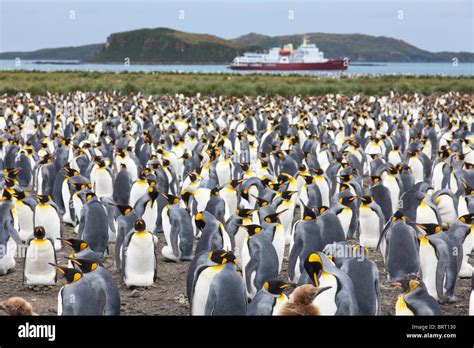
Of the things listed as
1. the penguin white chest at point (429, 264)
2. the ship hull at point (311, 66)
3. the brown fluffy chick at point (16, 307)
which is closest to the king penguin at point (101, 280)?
the brown fluffy chick at point (16, 307)

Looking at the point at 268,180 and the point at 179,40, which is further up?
the point at 179,40

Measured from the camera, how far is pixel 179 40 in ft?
502

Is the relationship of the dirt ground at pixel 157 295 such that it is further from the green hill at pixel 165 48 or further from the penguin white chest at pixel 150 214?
the green hill at pixel 165 48

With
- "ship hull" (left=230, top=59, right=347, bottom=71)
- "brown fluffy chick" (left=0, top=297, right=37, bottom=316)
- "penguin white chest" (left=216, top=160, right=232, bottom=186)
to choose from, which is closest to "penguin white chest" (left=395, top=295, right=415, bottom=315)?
"brown fluffy chick" (left=0, top=297, right=37, bottom=316)

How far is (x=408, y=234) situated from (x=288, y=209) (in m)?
1.74

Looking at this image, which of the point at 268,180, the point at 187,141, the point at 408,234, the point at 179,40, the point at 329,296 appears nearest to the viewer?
the point at 329,296

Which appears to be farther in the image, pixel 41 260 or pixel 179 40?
pixel 179 40

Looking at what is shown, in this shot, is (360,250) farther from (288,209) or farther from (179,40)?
(179,40)

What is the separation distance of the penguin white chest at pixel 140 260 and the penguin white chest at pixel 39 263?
2.35 feet

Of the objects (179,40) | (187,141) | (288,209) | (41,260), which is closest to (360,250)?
(288,209)

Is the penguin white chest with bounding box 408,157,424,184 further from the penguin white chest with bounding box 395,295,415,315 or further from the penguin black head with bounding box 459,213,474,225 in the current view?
the penguin white chest with bounding box 395,295,415,315

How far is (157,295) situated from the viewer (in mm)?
5688

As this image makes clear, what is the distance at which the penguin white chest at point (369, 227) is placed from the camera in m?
6.94
